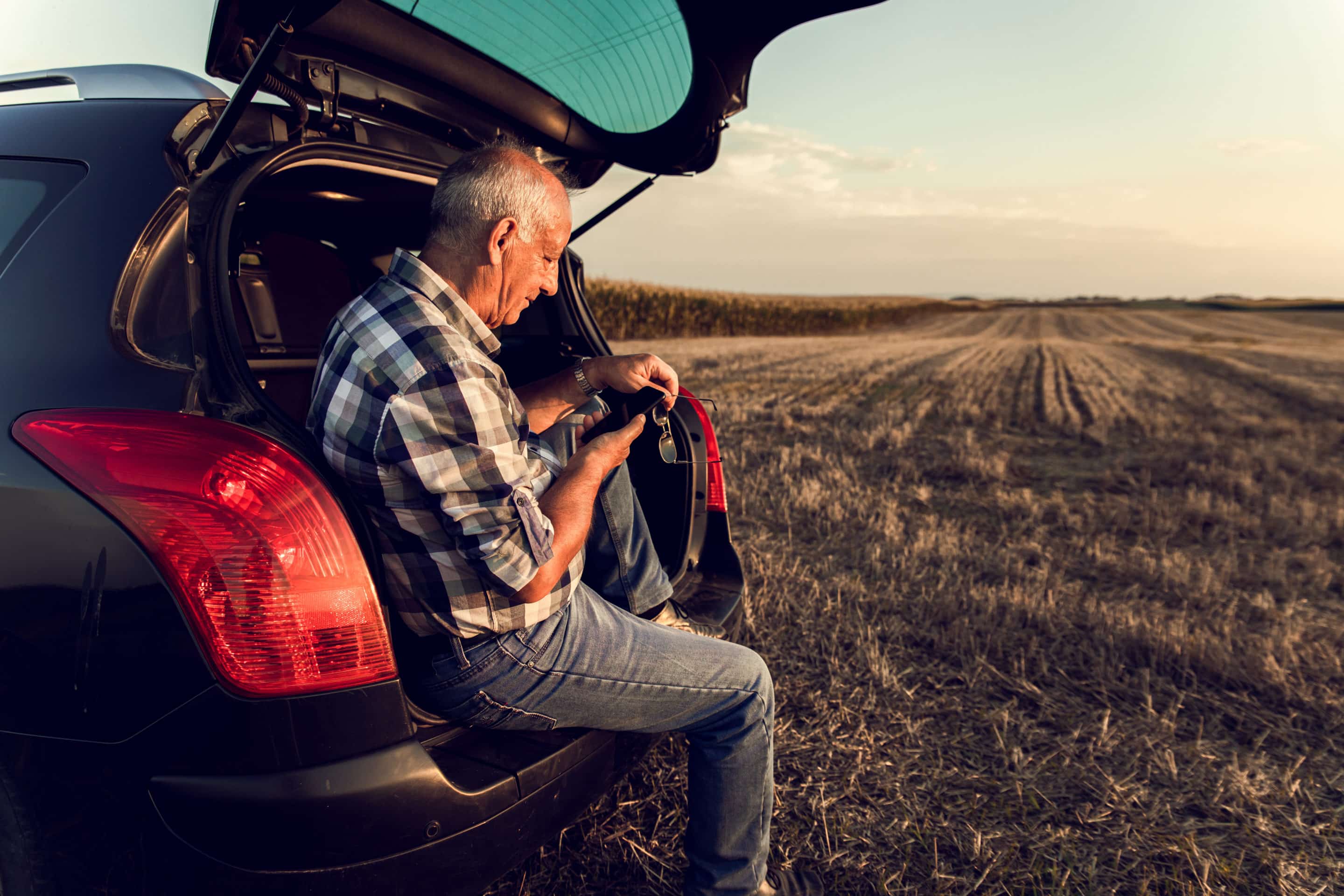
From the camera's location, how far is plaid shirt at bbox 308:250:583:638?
4.33 feet

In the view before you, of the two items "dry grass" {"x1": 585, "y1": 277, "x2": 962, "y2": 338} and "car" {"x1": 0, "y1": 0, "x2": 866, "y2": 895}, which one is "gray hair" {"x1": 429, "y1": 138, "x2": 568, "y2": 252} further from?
"dry grass" {"x1": 585, "y1": 277, "x2": 962, "y2": 338}

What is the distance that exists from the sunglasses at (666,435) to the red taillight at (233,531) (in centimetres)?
93

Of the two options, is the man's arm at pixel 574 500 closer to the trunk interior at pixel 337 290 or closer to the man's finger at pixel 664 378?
the man's finger at pixel 664 378

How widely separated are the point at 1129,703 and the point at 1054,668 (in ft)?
Result: 0.97

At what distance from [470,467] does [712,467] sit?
51.9 inches

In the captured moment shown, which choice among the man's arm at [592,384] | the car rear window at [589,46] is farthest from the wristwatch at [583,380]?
the car rear window at [589,46]

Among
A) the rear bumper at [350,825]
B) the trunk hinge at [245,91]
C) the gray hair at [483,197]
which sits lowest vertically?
the rear bumper at [350,825]

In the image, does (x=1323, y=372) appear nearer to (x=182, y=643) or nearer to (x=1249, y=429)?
(x=1249, y=429)

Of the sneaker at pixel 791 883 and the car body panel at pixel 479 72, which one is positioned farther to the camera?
the sneaker at pixel 791 883

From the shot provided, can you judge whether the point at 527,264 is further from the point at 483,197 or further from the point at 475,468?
the point at 475,468

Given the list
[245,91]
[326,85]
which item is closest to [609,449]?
[245,91]

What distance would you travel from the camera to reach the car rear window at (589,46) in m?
1.84

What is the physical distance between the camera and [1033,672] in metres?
3.11

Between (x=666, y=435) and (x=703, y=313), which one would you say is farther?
(x=703, y=313)
